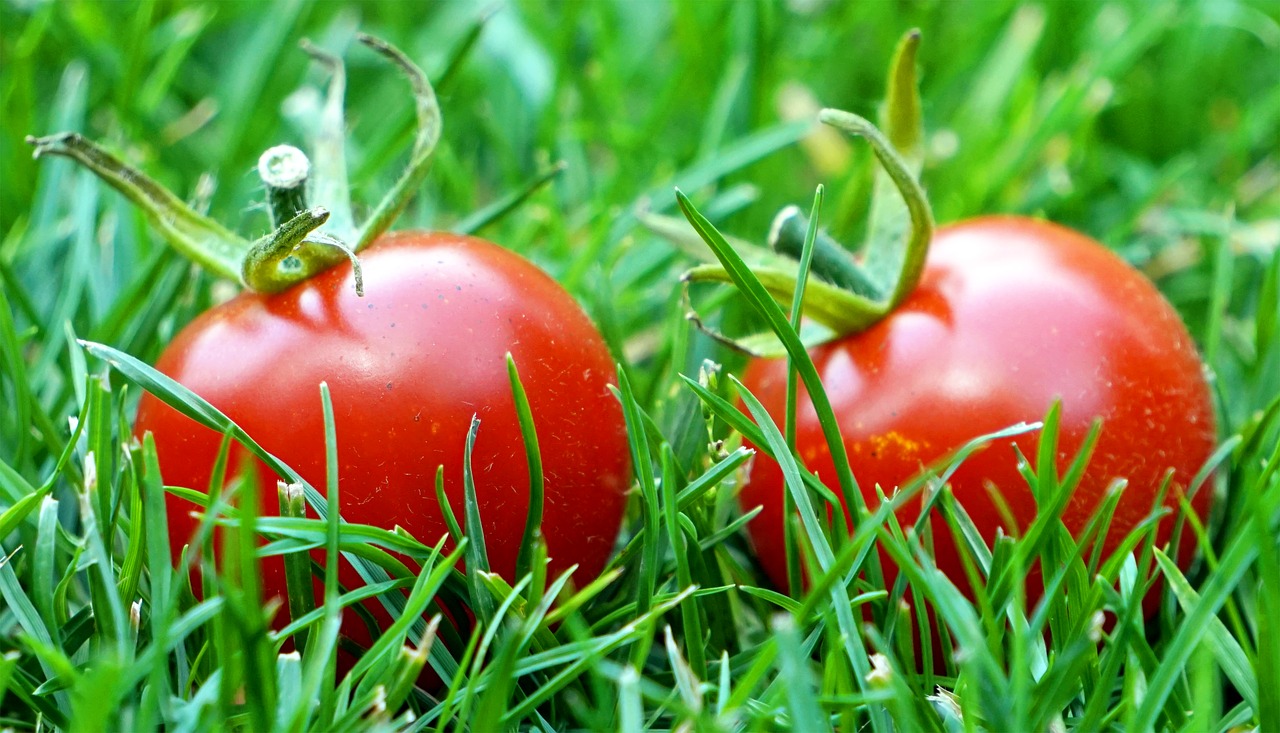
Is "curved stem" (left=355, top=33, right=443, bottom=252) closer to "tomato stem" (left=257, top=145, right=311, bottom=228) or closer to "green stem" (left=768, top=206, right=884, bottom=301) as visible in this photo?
"tomato stem" (left=257, top=145, right=311, bottom=228)

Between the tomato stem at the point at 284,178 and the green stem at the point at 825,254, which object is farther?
the green stem at the point at 825,254

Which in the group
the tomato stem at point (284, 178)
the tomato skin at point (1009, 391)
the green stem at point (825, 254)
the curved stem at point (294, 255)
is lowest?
the tomato skin at point (1009, 391)

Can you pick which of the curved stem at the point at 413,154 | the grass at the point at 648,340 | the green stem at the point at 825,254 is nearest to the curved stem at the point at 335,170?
the curved stem at the point at 413,154

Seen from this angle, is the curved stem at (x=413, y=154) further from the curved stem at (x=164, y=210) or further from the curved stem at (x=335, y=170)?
the curved stem at (x=164, y=210)

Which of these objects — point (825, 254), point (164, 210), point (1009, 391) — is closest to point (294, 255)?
point (164, 210)

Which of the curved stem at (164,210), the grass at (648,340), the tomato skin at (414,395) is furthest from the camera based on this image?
the curved stem at (164,210)

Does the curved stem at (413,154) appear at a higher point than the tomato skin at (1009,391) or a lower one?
higher

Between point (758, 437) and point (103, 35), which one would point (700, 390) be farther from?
point (103, 35)
